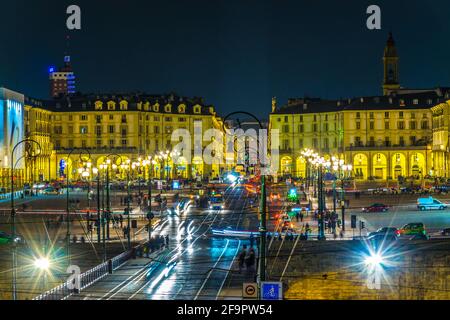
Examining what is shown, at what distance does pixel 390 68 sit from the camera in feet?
421

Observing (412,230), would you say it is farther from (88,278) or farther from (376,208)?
(88,278)

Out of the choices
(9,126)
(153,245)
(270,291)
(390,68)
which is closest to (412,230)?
(153,245)

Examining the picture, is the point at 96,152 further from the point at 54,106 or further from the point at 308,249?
the point at 308,249

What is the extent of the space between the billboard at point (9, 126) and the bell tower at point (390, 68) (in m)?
57.5

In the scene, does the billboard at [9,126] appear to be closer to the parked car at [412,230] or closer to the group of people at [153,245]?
the group of people at [153,245]

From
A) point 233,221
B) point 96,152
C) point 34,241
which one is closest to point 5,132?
point 96,152

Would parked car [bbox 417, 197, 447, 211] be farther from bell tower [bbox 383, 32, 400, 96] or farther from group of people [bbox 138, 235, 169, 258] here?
bell tower [bbox 383, 32, 400, 96]

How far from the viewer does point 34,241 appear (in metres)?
41.4

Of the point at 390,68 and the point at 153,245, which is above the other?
the point at 390,68

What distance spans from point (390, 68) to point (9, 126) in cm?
6279

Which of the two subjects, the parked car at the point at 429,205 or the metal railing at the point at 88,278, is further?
the parked car at the point at 429,205

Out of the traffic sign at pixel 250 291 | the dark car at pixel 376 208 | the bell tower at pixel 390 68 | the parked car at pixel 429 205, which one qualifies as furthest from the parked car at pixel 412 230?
the bell tower at pixel 390 68

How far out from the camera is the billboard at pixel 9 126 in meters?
87.9
